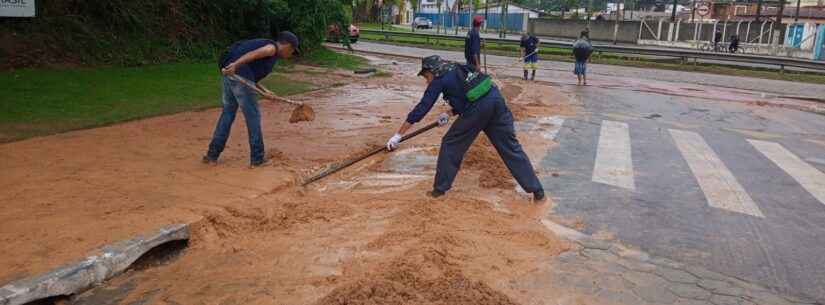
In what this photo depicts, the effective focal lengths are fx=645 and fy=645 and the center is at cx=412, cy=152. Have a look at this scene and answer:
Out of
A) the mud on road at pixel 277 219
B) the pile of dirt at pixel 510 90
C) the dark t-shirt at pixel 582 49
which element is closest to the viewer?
the mud on road at pixel 277 219

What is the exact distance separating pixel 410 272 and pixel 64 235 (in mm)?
2592

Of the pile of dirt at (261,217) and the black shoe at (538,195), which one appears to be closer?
the pile of dirt at (261,217)

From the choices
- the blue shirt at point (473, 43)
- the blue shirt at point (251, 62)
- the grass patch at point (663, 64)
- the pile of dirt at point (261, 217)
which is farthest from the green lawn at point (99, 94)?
the grass patch at point (663, 64)

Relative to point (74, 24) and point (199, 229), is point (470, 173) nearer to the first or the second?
point (199, 229)

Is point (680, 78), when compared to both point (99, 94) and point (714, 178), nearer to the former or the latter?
point (714, 178)

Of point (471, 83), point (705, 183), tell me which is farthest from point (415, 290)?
point (705, 183)

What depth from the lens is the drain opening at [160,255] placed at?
458 cm

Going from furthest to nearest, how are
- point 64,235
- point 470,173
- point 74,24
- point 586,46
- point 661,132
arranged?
point 586,46
point 74,24
point 661,132
point 470,173
point 64,235

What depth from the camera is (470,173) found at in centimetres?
720

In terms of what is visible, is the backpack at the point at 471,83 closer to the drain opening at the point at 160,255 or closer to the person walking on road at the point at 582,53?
the drain opening at the point at 160,255

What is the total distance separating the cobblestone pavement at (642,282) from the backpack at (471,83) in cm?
173

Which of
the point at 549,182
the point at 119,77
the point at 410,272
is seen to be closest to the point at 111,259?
the point at 410,272

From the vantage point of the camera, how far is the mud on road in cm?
414

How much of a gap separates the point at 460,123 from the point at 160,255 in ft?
9.23
